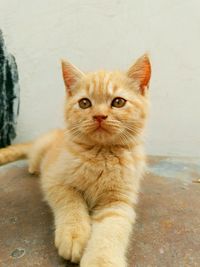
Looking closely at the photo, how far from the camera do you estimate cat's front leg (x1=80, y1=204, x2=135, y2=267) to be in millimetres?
816

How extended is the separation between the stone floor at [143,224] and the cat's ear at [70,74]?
17.2 inches

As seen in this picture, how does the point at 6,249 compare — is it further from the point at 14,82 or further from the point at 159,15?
the point at 159,15

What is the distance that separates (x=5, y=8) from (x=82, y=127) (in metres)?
1.24

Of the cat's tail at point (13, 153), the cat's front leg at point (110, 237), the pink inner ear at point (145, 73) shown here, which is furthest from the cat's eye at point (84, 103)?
the cat's tail at point (13, 153)

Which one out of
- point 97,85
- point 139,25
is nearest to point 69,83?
point 97,85

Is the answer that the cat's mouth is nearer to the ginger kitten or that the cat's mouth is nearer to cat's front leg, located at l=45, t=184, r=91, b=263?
the ginger kitten

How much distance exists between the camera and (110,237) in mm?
907

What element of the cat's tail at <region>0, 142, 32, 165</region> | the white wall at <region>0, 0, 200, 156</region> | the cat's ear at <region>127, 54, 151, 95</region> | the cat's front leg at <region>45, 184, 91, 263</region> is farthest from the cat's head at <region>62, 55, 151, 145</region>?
the white wall at <region>0, 0, 200, 156</region>

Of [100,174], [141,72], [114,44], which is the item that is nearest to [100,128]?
[100,174]

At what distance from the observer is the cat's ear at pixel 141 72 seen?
1.12 m

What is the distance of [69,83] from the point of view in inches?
47.1

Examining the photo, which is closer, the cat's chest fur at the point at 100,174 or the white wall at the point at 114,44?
the cat's chest fur at the point at 100,174

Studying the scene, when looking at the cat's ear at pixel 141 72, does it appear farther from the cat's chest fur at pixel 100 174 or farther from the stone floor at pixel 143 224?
the stone floor at pixel 143 224

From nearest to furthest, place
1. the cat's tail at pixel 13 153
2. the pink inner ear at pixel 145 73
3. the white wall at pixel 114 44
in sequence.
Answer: the pink inner ear at pixel 145 73 < the cat's tail at pixel 13 153 < the white wall at pixel 114 44
